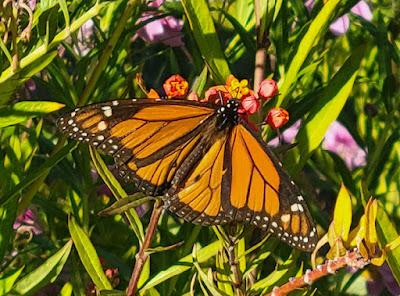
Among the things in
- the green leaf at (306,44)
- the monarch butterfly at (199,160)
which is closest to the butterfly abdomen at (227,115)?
the monarch butterfly at (199,160)

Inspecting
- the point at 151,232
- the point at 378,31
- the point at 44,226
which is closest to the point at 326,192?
the point at 378,31

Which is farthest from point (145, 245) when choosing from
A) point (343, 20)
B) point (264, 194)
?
point (343, 20)

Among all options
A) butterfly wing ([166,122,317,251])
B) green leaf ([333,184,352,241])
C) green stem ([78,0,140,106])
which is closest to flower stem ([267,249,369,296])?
green leaf ([333,184,352,241])

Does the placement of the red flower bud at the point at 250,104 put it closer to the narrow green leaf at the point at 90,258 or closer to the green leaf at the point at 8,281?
the narrow green leaf at the point at 90,258

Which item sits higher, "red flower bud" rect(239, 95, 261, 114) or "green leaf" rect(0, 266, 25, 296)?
"red flower bud" rect(239, 95, 261, 114)

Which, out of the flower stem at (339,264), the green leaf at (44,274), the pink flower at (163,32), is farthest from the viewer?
the pink flower at (163,32)

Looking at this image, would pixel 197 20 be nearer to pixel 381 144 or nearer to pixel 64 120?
pixel 64 120

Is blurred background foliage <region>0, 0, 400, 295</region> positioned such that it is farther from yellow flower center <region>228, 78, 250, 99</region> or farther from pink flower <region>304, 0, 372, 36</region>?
yellow flower center <region>228, 78, 250, 99</region>
